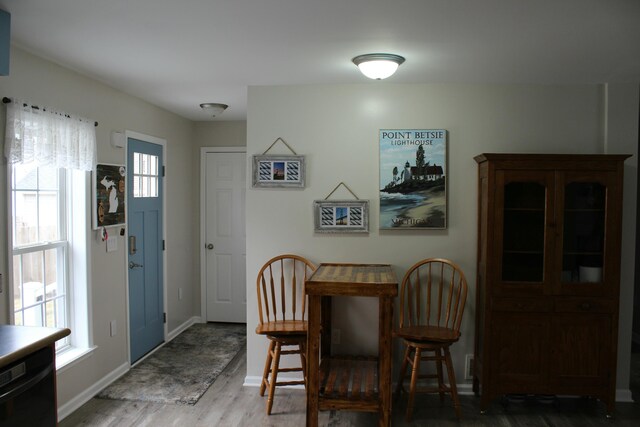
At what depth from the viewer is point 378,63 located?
2943 mm

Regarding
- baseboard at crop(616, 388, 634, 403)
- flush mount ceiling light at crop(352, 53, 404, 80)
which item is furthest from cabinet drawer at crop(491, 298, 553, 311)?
flush mount ceiling light at crop(352, 53, 404, 80)

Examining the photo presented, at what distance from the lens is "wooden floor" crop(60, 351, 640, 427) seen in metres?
3.28

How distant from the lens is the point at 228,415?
3.37m

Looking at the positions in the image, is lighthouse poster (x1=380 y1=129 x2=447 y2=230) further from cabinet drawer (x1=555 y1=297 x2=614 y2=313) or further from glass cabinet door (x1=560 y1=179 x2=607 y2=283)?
cabinet drawer (x1=555 y1=297 x2=614 y2=313)

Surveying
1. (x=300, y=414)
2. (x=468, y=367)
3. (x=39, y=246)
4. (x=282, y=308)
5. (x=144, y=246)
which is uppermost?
(x=39, y=246)

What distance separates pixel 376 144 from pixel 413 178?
38cm

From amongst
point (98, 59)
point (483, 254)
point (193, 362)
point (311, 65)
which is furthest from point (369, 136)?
point (193, 362)

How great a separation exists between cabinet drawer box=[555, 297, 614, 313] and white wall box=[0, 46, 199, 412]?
3.34 meters

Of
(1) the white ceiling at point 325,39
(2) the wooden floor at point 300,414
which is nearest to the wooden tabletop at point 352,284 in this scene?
(2) the wooden floor at point 300,414

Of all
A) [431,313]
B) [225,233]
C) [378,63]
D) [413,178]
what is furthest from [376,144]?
[225,233]

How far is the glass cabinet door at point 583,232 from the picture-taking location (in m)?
3.38

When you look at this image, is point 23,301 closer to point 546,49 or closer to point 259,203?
point 259,203

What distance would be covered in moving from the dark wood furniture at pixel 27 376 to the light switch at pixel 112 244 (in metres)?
1.67

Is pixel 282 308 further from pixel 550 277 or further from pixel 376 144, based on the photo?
pixel 550 277
